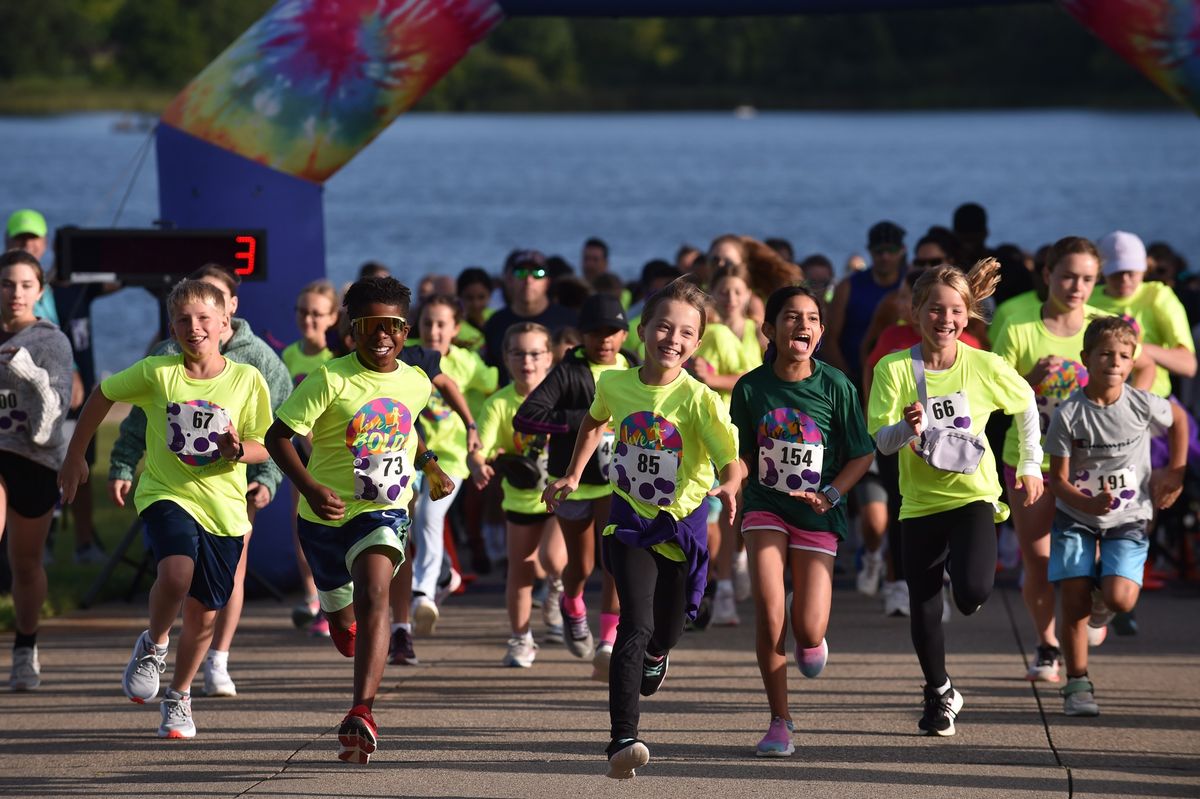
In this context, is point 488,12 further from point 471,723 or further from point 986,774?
point 986,774

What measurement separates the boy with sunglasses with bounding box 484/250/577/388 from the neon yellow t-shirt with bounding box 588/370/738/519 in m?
3.70

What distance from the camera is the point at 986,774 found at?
263 inches

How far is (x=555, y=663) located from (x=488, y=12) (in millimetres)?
3900

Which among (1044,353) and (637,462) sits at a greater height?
(1044,353)

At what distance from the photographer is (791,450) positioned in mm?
6895

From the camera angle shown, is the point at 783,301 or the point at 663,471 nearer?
the point at 663,471

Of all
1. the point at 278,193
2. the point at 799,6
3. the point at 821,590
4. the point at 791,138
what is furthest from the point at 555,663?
the point at 791,138

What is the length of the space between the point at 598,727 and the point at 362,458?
1559 mm

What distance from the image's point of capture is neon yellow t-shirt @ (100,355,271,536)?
710cm

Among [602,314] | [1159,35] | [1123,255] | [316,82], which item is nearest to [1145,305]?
[1123,255]

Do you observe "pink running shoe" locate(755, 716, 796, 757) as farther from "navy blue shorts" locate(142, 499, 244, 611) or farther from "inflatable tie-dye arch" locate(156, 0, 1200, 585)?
"inflatable tie-dye arch" locate(156, 0, 1200, 585)

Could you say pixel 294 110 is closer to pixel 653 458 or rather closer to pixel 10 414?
pixel 10 414

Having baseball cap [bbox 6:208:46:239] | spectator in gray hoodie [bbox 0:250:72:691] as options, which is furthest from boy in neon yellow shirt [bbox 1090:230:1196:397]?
Result: baseball cap [bbox 6:208:46:239]

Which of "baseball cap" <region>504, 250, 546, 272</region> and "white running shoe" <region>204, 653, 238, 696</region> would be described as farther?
"baseball cap" <region>504, 250, 546, 272</region>
